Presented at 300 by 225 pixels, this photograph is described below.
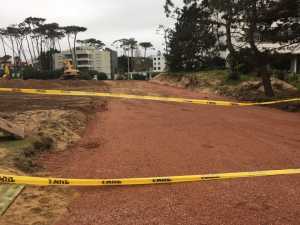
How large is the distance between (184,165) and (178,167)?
7.6 inches

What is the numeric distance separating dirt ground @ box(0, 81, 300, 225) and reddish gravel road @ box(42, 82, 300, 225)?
0.01 metres

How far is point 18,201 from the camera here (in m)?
5.48

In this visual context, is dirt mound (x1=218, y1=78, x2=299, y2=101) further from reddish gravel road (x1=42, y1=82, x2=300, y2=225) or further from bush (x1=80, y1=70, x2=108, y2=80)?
bush (x1=80, y1=70, x2=108, y2=80)

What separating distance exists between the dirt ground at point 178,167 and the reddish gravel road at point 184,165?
14 mm

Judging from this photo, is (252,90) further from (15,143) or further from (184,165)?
(15,143)

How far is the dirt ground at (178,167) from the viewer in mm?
5156

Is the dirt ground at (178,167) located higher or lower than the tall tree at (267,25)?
lower

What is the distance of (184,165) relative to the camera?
7.61 metres

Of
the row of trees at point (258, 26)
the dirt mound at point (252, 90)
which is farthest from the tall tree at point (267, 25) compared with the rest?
the dirt mound at point (252, 90)

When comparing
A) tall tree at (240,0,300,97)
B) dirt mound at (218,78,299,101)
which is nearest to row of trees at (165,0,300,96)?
tall tree at (240,0,300,97)

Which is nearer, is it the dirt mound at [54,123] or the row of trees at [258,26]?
the dirt mound at [54,123]

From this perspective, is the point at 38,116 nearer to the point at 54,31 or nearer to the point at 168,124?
the point at 168,124

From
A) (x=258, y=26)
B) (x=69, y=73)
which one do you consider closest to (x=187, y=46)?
(x=69, y=73)

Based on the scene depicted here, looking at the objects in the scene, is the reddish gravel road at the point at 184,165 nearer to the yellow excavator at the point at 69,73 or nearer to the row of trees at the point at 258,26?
the row of trees at the point at 258,26
